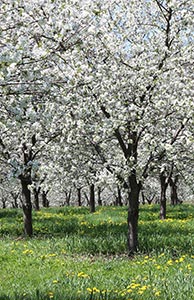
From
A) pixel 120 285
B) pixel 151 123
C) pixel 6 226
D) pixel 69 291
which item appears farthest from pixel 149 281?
pixel 6 226

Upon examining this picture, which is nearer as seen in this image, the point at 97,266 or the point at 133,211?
the point at 97,266

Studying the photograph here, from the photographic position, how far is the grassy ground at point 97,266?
20.6 ft

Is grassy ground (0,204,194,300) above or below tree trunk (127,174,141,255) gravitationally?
below

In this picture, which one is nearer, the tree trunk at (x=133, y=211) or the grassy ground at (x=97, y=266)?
the grassy ground at (x=97, y=266)

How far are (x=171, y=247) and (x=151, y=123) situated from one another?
3420 mm

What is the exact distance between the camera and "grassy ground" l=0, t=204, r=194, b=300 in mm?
6285

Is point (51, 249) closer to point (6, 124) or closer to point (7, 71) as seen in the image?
point (6, 124)

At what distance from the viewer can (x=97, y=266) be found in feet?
28.4

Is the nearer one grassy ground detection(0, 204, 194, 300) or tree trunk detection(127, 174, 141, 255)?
grassy ground detection(0, 204, 194, 300)

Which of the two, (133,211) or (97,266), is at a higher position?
(133,211)

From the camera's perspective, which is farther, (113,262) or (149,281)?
(113,262)

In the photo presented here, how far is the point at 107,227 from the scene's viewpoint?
1403cm

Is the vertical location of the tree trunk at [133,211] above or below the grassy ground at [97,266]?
above

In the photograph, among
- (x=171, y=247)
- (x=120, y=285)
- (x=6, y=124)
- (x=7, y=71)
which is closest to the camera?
(x=7, y=71)
